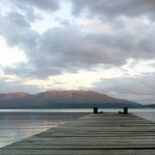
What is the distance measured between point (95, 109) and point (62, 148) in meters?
19.3

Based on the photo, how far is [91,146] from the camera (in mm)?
4691

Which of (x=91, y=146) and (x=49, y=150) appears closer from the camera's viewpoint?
(x=49, y=150)

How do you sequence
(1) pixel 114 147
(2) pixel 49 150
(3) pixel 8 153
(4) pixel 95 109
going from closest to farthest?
1. (3) pixel 8 153
2. (2) pixel 49 150
3. (1) pixel 114 147
4. (4) pixel 95 109

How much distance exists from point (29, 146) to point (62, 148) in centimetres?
52

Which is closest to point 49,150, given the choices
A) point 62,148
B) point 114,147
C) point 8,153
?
point 62,148

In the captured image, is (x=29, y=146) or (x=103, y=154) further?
(x=29, y=146)

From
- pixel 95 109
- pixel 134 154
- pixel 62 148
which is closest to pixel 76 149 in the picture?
pixel 62 148

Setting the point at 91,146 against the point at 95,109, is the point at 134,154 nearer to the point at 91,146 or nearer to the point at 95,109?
the point at 91,146

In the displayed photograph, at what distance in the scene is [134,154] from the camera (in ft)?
12.8

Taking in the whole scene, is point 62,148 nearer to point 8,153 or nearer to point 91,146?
point 91,146

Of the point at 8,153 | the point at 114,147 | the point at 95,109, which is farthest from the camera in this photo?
the point at 95,109

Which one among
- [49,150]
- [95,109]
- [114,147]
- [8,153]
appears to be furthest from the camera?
[95,109]

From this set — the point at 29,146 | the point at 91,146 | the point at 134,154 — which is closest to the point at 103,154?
the point at 134,154

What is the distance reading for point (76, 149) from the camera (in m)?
4.34
